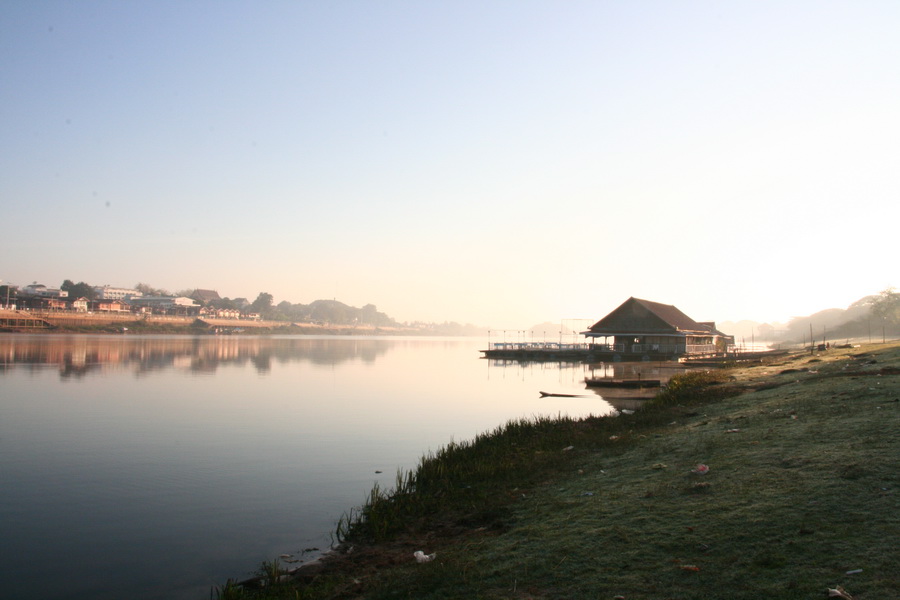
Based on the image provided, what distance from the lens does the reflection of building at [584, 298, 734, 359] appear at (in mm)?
60844

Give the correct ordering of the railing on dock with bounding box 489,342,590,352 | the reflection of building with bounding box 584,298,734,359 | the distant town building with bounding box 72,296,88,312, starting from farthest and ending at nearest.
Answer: the distant town building with bounding box 72,296,88,312, the railing on dock with bounding box 489,342,590,352, the reflection of building with bounding box 584,298,734,359

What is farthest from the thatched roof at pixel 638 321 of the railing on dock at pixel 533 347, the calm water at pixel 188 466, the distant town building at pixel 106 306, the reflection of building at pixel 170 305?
the reflection of building at pixel 170 305

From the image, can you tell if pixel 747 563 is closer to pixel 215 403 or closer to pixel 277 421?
pixel 277 421

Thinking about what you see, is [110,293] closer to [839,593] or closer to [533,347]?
[533,347]

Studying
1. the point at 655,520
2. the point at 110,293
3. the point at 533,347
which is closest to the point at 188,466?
the point at 655,520

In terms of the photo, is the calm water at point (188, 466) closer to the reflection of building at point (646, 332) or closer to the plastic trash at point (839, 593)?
the plastic trash at point (839, 593)

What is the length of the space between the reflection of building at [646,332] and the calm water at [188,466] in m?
27.7

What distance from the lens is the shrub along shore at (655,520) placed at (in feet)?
18.1

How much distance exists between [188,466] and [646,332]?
5415 centimetres

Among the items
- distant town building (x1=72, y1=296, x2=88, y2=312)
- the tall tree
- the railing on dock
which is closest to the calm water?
the railing on dock

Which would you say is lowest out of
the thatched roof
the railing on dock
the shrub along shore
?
the railing on dock

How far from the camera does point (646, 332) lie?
61.6 metres

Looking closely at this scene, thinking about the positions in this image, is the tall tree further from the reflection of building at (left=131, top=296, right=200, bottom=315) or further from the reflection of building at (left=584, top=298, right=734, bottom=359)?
the reflection of building at (left=131, top=296, right=200, bottom=315)

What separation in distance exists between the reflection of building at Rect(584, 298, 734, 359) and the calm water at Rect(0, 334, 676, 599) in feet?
91.0
